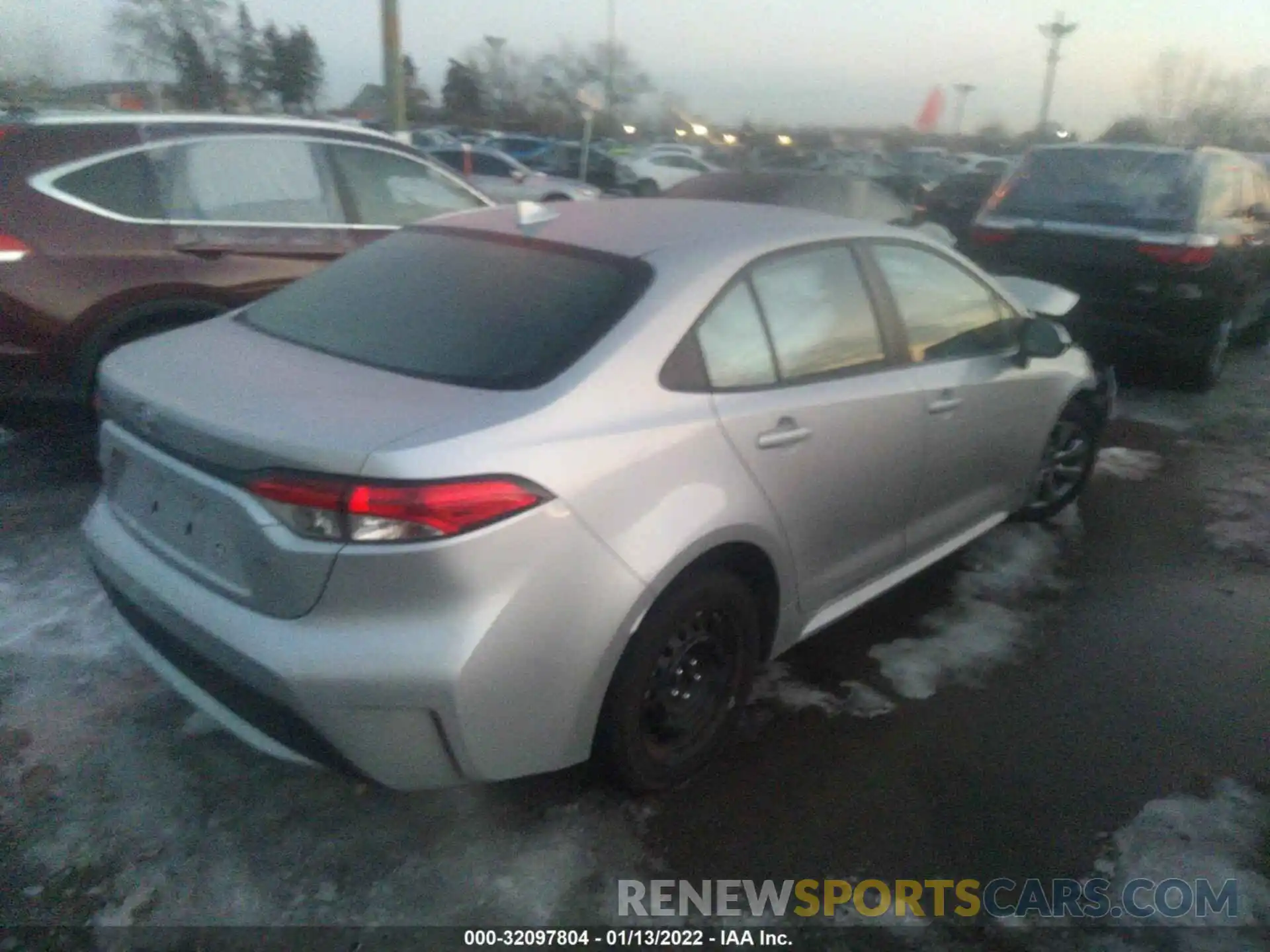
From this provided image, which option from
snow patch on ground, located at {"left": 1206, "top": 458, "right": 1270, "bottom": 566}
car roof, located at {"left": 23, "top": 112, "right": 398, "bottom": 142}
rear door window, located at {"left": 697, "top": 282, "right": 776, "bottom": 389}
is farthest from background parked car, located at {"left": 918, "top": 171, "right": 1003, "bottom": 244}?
rear door window, located at {"left": 697, "top": 282, "right": 776, "bottom": 389}

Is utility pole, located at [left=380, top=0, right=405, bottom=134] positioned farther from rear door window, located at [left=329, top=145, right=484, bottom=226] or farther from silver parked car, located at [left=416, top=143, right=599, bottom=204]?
rear door window, located at [left=329, top=145, right=484, bottom=226]

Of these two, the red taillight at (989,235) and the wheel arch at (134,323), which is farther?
the red taillight at (989,235)

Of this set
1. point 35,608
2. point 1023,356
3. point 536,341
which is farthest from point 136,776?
point 1023,356

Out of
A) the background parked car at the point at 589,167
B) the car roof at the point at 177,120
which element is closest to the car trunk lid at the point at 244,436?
the car roof at the point at 177,120

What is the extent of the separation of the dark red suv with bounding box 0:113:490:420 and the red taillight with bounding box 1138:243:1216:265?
16.4 feet

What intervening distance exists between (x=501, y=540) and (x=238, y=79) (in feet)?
149

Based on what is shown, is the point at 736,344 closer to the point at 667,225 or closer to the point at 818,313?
the point at 818,313

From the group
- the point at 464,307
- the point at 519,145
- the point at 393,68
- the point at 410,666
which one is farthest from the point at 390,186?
the point at 519,145

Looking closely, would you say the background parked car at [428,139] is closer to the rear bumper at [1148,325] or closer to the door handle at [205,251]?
the rear bumper at [1148,325]

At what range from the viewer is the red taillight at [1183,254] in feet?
22.5

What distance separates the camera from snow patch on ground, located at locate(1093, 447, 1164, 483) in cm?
597

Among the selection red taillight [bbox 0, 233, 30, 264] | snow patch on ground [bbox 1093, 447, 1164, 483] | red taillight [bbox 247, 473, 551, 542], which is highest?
red taillight [bbox 0, 233, 30, 264]

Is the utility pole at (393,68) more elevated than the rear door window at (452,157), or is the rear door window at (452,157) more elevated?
the utility pole at (393,68)

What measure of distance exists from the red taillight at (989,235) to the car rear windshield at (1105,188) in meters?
0.24
